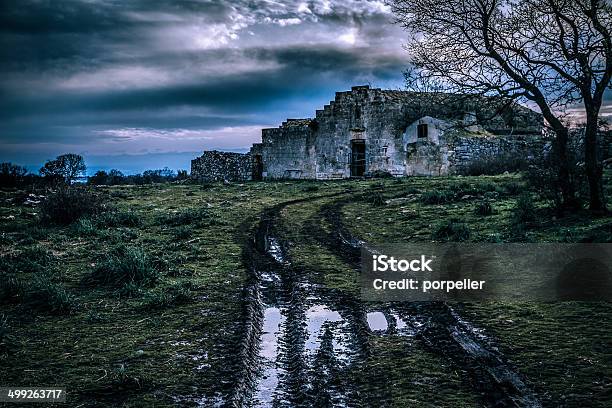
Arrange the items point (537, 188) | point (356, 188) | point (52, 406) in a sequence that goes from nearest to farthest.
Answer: point (52, 406)
point (537, 188)
point (356, 188)

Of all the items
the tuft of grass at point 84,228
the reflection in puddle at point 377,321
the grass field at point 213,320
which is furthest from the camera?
the tuft of grass at point 84,228

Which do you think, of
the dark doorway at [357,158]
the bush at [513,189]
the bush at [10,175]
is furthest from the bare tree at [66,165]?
the bush at [513,189]

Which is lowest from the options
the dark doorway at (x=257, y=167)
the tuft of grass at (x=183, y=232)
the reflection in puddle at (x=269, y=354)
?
the reflection in puddle at (x=269, y=354)

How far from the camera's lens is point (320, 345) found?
16.5 feet

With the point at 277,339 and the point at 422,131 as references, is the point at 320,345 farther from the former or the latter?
the point at 422,131

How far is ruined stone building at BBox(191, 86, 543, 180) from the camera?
1047 inches

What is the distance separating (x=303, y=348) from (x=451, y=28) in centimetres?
1000

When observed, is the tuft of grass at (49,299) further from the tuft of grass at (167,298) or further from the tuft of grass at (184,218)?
the tuft of grass at (184,218)

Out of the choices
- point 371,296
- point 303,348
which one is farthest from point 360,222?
point 303,348

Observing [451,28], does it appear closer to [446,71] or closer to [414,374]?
[446,71]

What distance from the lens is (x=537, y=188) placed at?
11617 mm

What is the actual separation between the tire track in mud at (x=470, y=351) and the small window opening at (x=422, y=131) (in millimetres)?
23491

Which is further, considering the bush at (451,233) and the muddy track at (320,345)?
the bush at (451,233)

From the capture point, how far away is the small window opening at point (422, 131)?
2856 centimetres
